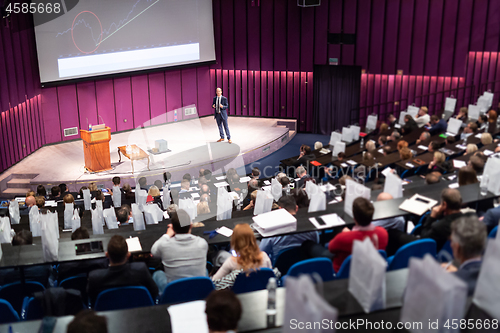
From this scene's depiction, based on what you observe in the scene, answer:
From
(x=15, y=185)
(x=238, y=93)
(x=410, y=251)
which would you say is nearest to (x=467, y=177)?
(x=410, y=251)

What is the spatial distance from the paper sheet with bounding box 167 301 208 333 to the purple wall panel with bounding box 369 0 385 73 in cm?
1155

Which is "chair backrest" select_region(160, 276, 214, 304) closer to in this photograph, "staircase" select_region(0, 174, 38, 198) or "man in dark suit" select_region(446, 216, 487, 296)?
"man in dark suit" select_region(446, 216, 487, 296)

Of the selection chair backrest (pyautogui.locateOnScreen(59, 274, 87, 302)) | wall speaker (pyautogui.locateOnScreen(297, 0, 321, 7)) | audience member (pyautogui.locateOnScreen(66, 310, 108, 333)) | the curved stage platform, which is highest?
wall speaker (pyautogui.locateOnScreen(297, 0, 321, 7))

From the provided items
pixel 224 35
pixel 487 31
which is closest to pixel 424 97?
pixel 487 31

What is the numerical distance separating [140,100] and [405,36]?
7.73 metres

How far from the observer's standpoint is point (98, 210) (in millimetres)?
5148

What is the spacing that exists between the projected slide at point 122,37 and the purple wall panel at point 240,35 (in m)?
0.79

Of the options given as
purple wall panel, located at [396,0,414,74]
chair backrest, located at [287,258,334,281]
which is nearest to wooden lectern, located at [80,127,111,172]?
chair backrest, located at [287,258,334,281]

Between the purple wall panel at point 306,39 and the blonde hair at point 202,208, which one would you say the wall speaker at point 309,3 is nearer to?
the purple wall panel at point 306,39

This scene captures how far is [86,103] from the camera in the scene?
12344mm

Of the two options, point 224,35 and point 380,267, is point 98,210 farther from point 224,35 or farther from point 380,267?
point 224,35

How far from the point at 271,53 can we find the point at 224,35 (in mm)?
1620

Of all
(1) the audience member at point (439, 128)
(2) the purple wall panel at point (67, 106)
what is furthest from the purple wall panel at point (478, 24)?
(2) the purple wall panel at point (67, 106)

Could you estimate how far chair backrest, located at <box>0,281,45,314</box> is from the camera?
3654mm
